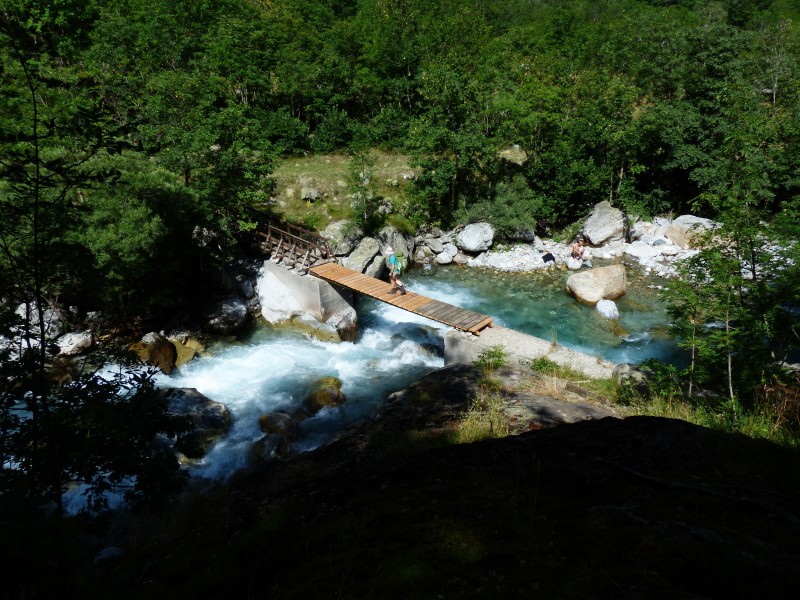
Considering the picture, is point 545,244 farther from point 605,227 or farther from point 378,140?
point 378,140

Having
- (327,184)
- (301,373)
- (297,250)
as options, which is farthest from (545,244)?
(301,373)

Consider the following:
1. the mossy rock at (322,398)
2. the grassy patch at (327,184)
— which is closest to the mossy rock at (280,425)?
the mossy rock at (322,398)

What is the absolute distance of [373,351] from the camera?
46.3 ft

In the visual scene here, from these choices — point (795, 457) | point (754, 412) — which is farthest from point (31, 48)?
point (754, 412)

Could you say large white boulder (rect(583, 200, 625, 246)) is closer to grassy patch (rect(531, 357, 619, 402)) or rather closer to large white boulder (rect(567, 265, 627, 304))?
large white boulder (rect(567, 265, 627, 304))

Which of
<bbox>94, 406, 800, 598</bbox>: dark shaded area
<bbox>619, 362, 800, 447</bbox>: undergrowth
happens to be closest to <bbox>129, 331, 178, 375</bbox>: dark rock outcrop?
<bbox>94, 406, 800, 598</bbox>: dark shaded area

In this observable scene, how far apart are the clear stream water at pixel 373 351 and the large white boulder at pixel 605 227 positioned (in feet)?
12.7

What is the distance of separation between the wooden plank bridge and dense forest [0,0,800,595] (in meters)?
3.36

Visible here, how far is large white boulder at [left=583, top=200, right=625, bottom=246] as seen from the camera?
2098 centimetres

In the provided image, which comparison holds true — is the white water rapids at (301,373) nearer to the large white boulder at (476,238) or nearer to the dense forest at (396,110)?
the dense forest at (396,110)

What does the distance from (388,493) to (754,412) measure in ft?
16.3

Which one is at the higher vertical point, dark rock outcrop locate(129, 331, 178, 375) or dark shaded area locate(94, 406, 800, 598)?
dark shaded area locate(94, 406, 800, 598)

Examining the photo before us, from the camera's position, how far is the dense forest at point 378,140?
18.6 feet

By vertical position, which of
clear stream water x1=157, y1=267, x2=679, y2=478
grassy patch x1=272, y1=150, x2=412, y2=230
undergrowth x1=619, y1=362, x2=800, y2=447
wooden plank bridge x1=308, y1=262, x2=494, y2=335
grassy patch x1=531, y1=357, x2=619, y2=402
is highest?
grassy patch x1=272, y1=150, x2=412, y2=230
